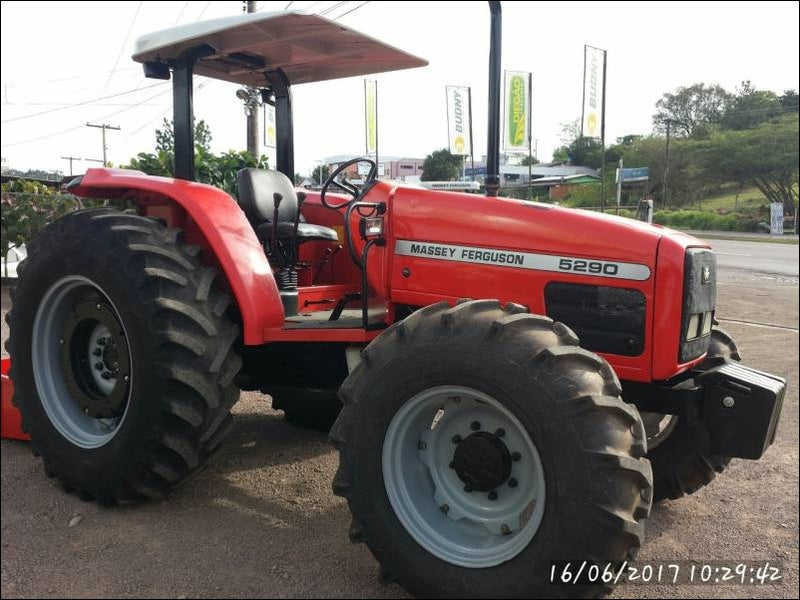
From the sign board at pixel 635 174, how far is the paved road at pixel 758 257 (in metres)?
4.29

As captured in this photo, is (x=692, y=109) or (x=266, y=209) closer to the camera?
(x=266, y=209)

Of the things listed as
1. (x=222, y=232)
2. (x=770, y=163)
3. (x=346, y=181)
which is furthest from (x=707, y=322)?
(x=770, y=163)

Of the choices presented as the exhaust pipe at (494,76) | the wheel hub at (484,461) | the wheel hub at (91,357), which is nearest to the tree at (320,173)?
the exhaust pipe at (494,76)

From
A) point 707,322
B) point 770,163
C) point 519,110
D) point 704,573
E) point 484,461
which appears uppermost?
point 519,110

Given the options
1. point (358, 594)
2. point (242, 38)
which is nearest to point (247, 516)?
point (358, 594)

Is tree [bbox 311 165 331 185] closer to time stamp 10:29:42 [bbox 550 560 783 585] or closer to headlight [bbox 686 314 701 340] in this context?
headlight [bbox 686 314 701 340]

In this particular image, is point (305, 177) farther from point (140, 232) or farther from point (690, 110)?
point (690, 110)

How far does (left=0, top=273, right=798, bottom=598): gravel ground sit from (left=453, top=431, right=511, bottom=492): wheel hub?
52 centimetres

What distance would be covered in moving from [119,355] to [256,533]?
1056mm

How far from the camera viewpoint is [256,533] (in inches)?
116

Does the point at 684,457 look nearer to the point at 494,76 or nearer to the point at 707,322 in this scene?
the point at 707,322

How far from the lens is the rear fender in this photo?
10.1 ft

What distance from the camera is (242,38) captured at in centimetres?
332

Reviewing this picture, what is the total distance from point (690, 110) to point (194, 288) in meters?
4.34
